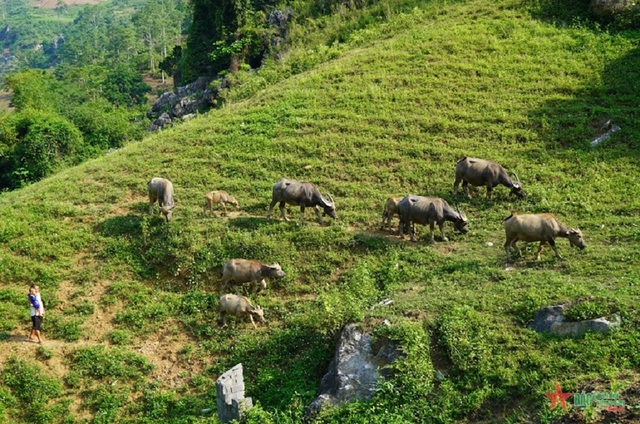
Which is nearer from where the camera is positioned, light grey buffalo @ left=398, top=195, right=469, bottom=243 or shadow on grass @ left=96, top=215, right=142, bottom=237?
light grey buffalo @ left=398, top=195, right=469, bottom=243

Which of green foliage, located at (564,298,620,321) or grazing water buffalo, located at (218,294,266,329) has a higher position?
green foliage, located at (564,298,620,321)

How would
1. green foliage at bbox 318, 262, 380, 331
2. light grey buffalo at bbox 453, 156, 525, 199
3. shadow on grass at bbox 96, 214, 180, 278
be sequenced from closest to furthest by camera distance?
green foliage at bbox 318, 262, 380, 331, shadow on grass at bbox 96, 214, 180, 278, light grey buffalo at bbox 453, 156, 525, 199

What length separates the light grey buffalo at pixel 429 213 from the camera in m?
16.2

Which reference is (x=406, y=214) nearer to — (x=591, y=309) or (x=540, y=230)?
(x=540, y=230)

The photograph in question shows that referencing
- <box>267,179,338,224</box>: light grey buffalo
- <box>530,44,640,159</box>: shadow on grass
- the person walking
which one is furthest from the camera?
<box>530,44,640,159</box>: shadow on grass

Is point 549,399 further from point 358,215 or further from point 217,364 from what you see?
point 358,215

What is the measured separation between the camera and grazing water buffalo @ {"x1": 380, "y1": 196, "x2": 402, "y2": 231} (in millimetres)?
17016

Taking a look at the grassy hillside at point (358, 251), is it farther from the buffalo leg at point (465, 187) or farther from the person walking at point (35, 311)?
the person walking at point (35, 311)

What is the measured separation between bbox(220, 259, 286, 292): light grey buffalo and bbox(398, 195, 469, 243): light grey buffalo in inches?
146

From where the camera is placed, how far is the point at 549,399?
10352mm

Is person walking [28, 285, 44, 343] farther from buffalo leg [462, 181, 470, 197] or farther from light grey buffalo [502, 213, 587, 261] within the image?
buffalo leg [462, 181, 470, 197]

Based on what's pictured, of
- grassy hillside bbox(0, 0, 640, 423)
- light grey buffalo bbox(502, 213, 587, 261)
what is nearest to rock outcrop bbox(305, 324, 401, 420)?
grassy hillside bbox(0, 0, 640, 423)

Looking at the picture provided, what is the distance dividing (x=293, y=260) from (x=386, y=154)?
6637 mm

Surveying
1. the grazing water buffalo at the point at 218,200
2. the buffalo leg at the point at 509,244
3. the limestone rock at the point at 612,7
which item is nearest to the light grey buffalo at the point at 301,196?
the grazing water buffalo at the point at 218,200
